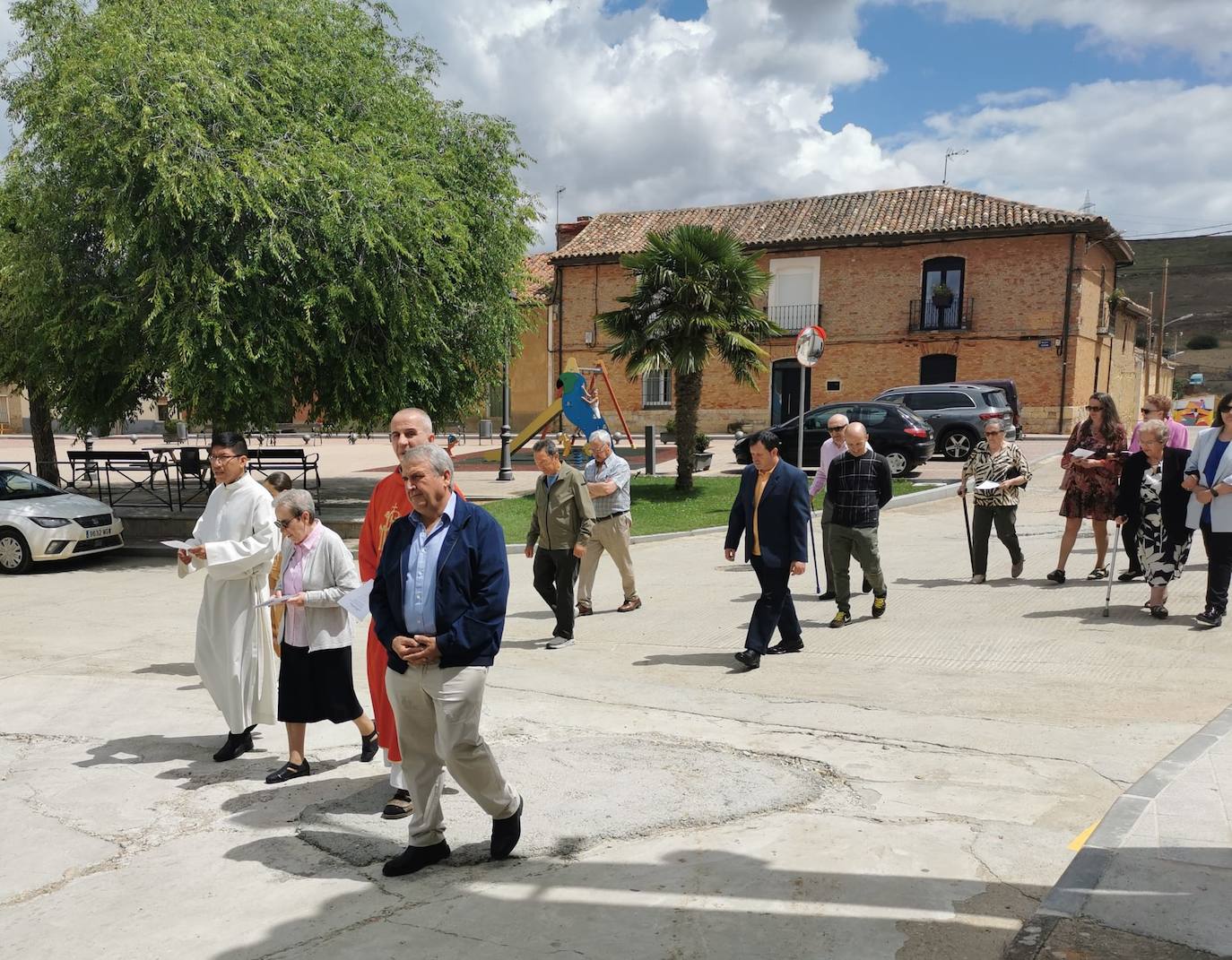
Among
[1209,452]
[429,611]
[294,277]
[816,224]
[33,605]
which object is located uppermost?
[816,224]

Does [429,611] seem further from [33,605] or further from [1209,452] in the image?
[33,605]

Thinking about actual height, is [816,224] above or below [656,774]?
above

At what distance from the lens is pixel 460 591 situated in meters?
3.86

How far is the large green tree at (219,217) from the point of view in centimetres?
1289

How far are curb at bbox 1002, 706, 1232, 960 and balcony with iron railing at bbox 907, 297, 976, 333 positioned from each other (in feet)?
97.3

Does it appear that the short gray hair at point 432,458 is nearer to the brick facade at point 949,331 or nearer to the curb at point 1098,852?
the curb at point 1098,852

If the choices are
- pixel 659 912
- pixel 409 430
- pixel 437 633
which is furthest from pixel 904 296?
pixel 659 912

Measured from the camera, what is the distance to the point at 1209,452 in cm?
746

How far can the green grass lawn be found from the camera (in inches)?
613

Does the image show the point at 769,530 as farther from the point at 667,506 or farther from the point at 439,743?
the point at 667,506

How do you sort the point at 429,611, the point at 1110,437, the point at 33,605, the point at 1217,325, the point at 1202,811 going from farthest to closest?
the point at 1217,325
the point at 33,605
the point at 1110,437
the point at 1202,811
the point at 429,611

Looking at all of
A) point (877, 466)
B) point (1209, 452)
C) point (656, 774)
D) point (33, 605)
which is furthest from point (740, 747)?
point (33, 605)

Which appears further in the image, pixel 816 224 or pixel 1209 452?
pixel 816 224

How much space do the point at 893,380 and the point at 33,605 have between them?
28.6 m
